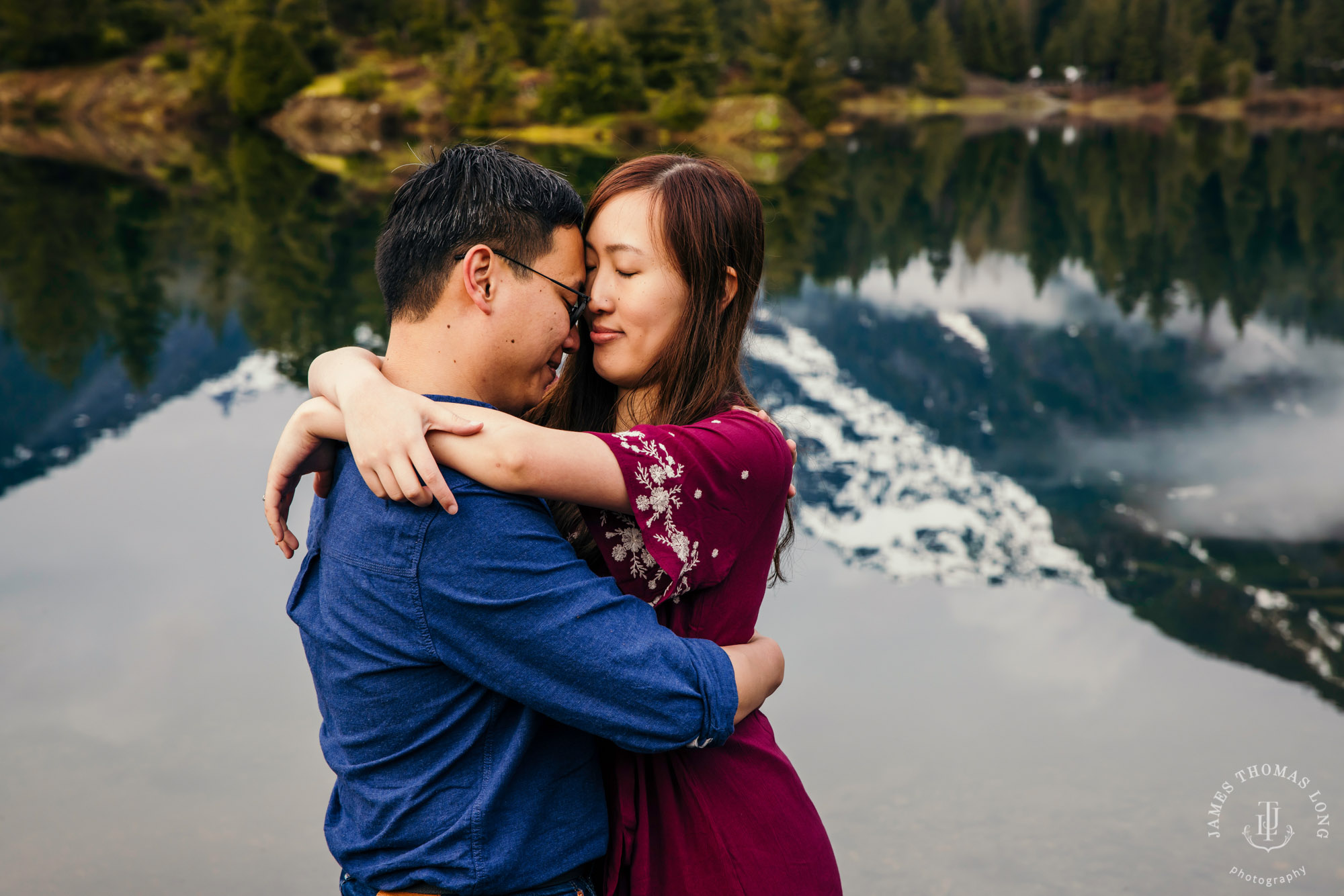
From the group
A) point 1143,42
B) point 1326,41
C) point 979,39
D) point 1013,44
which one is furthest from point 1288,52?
point 979,39

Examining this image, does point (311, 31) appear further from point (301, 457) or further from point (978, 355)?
point (301, 457)

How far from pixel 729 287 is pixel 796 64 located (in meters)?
35.9

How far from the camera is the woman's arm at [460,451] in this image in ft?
4.28

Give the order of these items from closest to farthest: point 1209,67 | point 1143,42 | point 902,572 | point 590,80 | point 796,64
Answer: point 902,572 < point 590,80 < point 796,64 < point 1209,67 < point 1143,42

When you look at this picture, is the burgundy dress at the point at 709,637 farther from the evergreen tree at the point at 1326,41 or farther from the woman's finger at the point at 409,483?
the evergreen tree at the point at 1326,41

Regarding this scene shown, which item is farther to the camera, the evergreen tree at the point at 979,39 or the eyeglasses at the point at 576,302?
the evergreen tree at the point at 979,39

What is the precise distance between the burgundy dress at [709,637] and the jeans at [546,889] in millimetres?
68

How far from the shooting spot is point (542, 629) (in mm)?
1286

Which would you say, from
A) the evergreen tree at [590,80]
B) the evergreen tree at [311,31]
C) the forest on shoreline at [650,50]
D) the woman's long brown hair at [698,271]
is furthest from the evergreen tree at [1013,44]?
the woman's long brown hair at [698,271]

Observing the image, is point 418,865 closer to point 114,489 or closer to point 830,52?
point 114,489

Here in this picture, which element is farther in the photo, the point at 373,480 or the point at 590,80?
the point at 590,80

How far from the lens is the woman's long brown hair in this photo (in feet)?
5.65

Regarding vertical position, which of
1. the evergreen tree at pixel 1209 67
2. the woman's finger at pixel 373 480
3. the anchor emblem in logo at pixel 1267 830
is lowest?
the anchor emblem in logo at pixel 1267 830

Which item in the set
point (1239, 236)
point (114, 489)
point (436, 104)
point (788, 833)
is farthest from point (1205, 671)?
point (436, 104)
